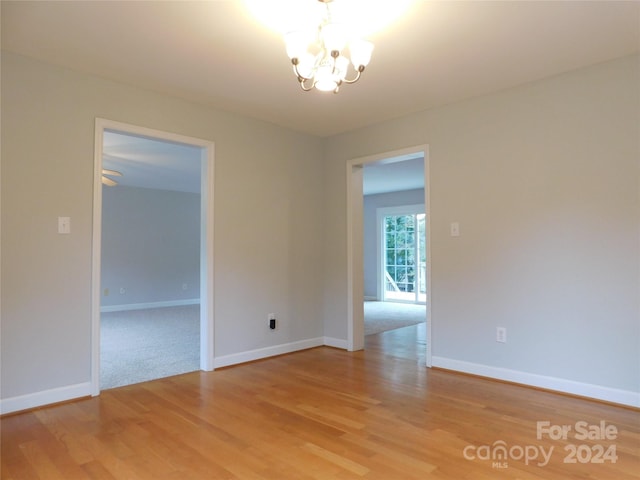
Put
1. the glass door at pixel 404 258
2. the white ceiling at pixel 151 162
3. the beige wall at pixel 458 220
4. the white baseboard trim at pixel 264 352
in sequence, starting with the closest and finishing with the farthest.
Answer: the beige wall at pixel 458 220 → the white baseboard trim at pixel 264 352 → the white ceiling at pixel 151 162 → the glass door at pixel 404 258

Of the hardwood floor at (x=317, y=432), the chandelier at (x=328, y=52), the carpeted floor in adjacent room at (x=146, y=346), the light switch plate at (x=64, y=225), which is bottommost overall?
the carpeted floor in adjacent room at (x=146, y=346)

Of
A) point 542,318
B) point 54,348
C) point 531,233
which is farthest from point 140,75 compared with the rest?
point 542,318

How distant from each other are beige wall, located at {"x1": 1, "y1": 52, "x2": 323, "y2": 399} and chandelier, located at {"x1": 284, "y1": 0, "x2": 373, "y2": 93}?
5.63 ft

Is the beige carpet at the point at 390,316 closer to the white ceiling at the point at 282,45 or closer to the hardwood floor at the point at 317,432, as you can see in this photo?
the hardwood floor at the point at 317,432

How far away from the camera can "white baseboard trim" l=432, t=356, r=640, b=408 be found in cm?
271

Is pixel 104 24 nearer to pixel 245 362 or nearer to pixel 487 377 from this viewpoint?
pixel 245 362

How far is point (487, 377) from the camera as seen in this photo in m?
3.33

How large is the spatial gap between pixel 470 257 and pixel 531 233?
0.52 meters

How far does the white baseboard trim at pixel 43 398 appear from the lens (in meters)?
2.58

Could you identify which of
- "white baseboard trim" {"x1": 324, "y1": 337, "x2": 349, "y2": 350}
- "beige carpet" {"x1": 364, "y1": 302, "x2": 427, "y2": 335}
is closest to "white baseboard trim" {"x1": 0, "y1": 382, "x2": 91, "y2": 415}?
"white baseboard trim" {"x1": 324, "y1": 337, "x2": 349, "y2": 350}

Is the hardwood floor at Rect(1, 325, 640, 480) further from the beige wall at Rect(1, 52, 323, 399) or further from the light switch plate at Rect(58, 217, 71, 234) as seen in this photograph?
the light switch plate at Rect(58, 217, 71, 234)

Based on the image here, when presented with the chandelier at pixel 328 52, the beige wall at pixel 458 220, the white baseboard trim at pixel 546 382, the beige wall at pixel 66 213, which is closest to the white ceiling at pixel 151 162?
the beige wall at pixel 66 213

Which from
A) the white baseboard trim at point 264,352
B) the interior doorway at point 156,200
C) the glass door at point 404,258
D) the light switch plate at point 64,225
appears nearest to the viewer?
the light switch plate at point 64,225

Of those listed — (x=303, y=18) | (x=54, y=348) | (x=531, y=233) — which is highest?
(x=303, y=18)
